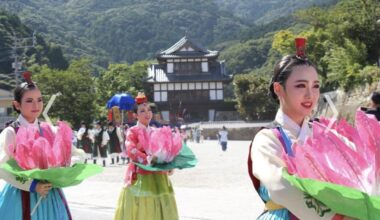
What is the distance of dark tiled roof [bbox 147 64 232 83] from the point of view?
59.2 m

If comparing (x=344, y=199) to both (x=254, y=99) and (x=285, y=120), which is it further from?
(x=254, y=99)

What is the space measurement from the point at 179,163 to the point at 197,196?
184 inches

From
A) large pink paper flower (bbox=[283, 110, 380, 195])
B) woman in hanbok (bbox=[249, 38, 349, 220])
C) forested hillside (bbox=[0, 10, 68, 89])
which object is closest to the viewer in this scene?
large pink paper flower (bbox=[283, 110, 380, 195])

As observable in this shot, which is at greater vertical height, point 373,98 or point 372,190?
point 373,98

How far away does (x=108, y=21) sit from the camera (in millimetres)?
135125

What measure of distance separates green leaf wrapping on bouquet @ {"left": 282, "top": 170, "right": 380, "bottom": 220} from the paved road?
594cm

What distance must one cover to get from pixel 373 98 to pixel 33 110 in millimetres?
3659

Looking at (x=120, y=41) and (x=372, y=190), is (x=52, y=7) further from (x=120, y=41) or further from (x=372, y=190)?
(x=372, y=190)

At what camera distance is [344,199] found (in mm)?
2156

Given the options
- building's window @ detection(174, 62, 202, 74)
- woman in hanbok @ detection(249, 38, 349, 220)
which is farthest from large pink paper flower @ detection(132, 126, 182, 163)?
building's window @ detection(174, 62, 202, 74)

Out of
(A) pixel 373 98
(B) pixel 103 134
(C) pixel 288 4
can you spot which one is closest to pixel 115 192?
(A) pixel 373 98

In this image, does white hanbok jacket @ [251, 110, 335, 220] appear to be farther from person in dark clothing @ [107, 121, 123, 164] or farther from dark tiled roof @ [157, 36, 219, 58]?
dark tiled roof @ [157, 36, 219, 58]

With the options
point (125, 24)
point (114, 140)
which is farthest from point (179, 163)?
point (125, 24)

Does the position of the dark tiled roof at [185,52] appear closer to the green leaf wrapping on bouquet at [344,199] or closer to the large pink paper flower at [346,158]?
the large pink paper flower at [346,158]
